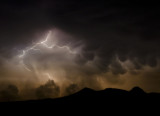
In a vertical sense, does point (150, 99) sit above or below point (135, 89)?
below

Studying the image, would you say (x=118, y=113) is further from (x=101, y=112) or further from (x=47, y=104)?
(x=47, y=104)

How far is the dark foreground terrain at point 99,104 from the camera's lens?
69.2 metres

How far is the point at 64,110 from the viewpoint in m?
72.2

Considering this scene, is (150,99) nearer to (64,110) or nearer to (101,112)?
(101,112)

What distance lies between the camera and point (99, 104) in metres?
76.0

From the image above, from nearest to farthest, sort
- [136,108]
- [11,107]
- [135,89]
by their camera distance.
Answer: [136,108] → [11,107] → [135,89]

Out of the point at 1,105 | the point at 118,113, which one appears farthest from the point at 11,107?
the point at 118,113

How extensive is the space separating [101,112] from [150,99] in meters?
26.5

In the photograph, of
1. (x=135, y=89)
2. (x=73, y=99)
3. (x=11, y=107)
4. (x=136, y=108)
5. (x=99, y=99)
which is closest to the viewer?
(x=136, y=108)

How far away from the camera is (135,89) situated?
3767 inches

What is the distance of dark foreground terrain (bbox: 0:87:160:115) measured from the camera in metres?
69.2

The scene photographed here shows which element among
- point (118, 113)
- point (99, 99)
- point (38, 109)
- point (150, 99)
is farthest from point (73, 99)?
point (150, 99)

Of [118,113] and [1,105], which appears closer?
[118,113]

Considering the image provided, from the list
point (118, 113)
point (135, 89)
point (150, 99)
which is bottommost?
point (118, 113)
